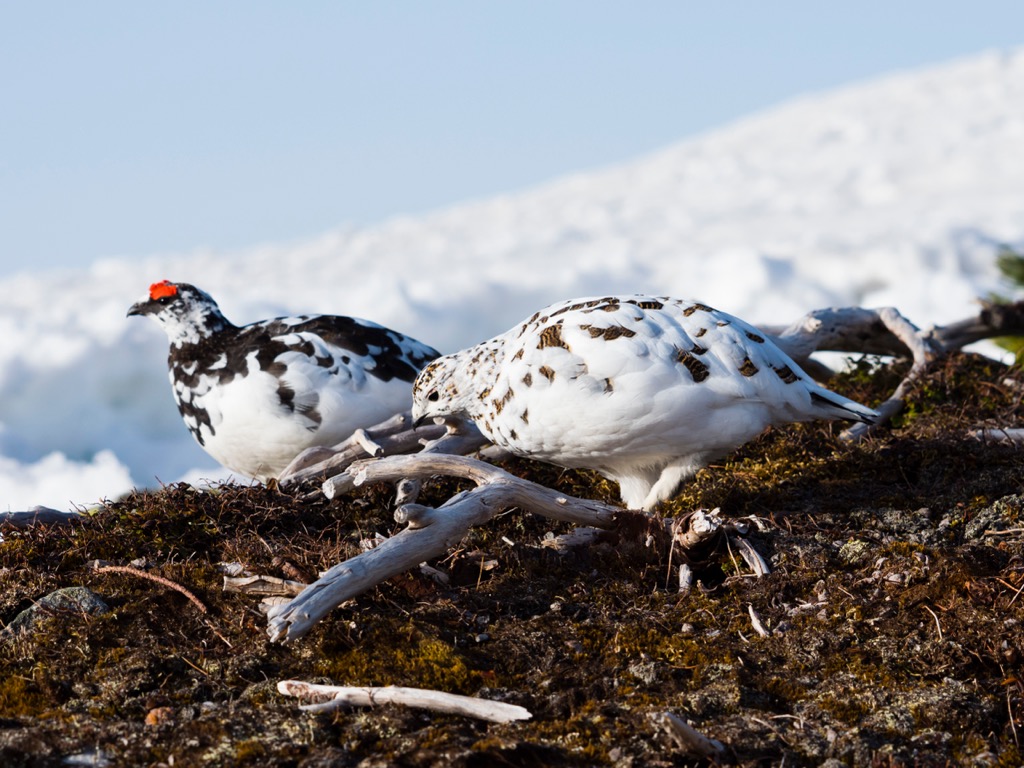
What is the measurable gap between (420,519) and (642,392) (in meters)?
1.06

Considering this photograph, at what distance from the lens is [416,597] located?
12.0 ft

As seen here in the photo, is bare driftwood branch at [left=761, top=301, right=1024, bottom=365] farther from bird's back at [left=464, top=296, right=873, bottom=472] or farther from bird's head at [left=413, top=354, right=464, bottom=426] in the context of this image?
bird's head at [left=413, top=354, right=464, bottom=426]

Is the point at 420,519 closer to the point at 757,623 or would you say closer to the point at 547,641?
the point at 547,641

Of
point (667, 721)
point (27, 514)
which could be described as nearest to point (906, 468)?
point (667, 721)

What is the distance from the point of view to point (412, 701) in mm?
2939

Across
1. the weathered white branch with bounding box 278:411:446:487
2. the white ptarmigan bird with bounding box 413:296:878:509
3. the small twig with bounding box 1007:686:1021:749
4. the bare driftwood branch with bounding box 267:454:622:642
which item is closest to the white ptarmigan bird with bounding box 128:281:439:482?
the weathered white branch with bounding box 278:411:446:487

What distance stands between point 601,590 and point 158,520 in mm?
1739

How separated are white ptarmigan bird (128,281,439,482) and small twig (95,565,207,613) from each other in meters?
1.72

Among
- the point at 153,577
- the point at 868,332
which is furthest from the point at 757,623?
the point at 868,332

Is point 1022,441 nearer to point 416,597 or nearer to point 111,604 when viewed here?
point 416,597

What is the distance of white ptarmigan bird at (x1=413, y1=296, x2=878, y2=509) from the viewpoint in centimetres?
419

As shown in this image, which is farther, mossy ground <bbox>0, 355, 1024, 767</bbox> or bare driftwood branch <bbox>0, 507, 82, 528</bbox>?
bare driftwood branch <bbox>0, 507, 82, 528</bbox>

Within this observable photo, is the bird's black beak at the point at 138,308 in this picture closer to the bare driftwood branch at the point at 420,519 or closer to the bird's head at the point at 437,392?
the bird's head at the point at 437,392

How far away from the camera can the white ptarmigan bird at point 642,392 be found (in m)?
4.19
